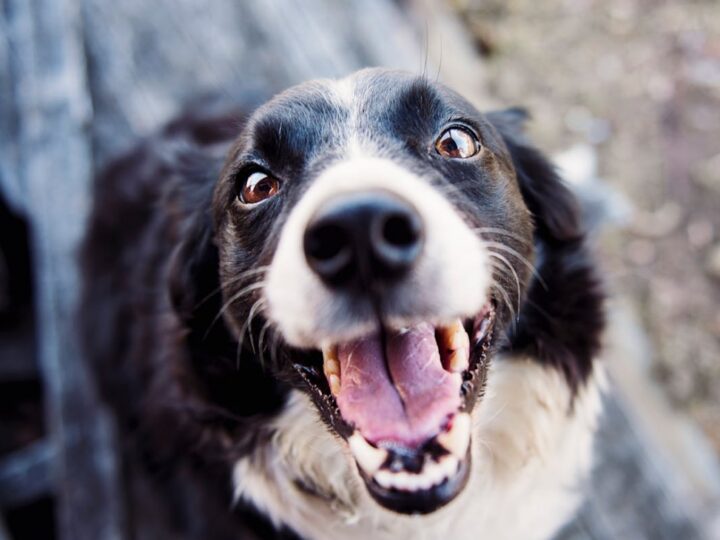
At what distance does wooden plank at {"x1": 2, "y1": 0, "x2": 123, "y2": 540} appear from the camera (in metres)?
2.40

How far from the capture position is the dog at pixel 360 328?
1.25m

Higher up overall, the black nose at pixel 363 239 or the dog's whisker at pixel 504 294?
the black nose at pixel 363 239

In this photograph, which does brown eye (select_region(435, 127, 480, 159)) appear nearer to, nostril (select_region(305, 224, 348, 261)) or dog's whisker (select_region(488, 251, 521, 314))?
dog's whisker (select_region(488, 251, 521, 314))

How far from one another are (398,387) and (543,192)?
821mm

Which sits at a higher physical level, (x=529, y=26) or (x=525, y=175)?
(x=525, y=175)

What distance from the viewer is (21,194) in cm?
273

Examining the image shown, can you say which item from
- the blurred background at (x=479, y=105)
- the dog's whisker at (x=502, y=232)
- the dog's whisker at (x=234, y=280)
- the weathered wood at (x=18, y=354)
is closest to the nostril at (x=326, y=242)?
the dog's whisker at (x=234, y=280)

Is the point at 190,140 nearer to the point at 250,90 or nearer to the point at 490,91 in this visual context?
the point at 250,90

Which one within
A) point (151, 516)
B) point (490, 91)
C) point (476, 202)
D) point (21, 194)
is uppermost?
point (476, 202)

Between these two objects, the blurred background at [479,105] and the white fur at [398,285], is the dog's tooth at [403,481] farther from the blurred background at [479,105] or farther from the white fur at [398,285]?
the blurred background at [479,105]

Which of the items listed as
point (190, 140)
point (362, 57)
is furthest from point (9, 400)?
point (362, 57)

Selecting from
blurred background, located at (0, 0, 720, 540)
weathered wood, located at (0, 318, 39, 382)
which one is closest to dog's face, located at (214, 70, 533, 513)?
blurred background, located at (0, 0, 720, 540)

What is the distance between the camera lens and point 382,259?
1.16 m

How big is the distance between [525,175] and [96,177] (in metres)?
1.79
